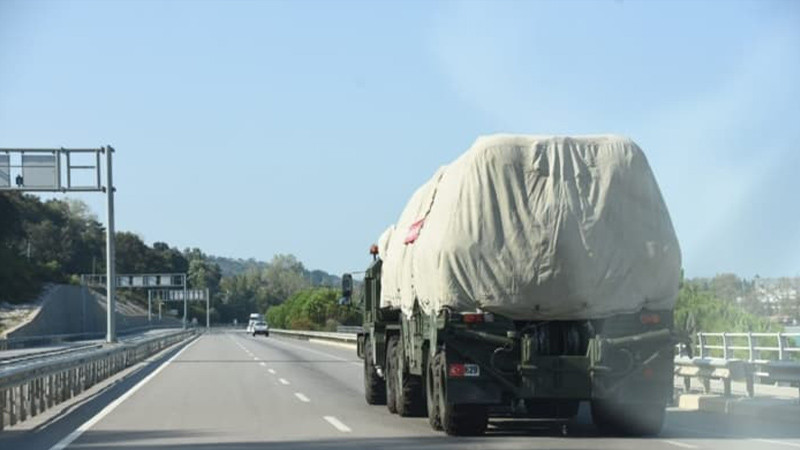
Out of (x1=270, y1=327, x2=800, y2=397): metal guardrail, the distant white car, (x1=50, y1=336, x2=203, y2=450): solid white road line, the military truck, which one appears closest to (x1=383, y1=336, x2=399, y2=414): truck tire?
the military truck

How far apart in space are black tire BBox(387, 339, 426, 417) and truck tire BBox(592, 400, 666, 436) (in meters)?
3.44

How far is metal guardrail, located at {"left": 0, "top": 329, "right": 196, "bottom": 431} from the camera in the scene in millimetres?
18719

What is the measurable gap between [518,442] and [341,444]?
2.18 m

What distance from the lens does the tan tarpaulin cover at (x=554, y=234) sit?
49.3 feet

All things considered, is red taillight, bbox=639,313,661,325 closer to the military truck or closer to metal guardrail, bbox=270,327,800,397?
the military truck

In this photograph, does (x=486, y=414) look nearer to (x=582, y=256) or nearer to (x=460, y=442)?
(x=460, y=442)

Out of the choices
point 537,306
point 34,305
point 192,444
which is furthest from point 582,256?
point 34,305

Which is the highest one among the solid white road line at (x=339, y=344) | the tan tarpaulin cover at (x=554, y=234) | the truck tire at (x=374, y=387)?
the tan tarpaulin cover at (x=554, y=234)

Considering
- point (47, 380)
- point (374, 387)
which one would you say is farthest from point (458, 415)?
point (47, 380)

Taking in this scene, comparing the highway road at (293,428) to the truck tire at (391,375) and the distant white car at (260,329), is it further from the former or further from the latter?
the distant white car at (260,329)

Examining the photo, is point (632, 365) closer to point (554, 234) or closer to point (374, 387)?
point (554, 234)

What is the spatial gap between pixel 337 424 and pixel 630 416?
4583 millimetres

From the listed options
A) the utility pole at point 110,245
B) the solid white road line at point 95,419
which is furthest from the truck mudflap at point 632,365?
the utility pole at point 110,245

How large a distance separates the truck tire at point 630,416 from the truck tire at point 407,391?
3.44 m
